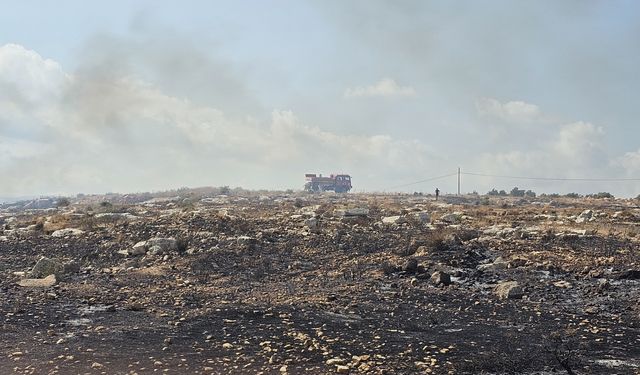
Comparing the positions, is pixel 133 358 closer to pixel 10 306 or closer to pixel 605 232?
pixel 10 306

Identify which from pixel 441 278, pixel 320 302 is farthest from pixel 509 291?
pixel 320 302

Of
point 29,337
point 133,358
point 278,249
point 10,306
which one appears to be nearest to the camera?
point 133,358

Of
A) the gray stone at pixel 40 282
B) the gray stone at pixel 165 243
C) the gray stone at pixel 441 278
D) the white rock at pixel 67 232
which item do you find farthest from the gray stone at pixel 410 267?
the white rock at pixel 67 232

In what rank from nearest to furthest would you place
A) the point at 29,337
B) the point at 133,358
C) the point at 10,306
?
1. the point at 133,358
2. the point at 29,337
3. the point at 10,306

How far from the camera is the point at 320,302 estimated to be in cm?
916

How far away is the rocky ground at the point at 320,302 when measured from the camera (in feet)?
19.9

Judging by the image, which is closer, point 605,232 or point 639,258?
point 639,258

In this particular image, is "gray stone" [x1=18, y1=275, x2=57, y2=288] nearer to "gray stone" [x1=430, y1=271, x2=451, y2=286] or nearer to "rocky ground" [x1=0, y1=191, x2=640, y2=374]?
"rocky ground" [x1=0, y1=191, x2=640, y2=374]

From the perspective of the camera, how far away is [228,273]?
12.6m

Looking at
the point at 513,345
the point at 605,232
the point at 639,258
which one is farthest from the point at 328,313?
the point at 605,232

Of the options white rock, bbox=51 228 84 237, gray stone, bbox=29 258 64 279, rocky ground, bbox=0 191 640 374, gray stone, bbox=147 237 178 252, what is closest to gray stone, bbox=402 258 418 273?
rocky ground, bbox=0 191 640 374

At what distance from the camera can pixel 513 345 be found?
6762mm

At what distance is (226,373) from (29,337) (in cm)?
316

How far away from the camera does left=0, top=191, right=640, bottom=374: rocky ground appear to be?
605 centimetres
